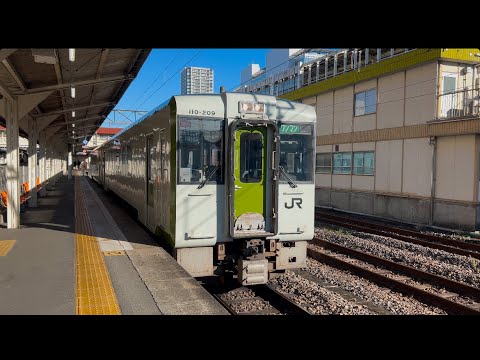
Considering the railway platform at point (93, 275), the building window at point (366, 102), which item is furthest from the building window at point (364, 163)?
the railway platform at point (93, 275)

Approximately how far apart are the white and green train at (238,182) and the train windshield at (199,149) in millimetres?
16

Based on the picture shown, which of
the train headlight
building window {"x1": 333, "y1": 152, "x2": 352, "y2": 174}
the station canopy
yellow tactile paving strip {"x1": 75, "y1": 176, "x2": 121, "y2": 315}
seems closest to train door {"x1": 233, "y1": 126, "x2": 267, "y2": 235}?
the train headlight

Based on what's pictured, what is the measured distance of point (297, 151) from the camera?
692 centimetres

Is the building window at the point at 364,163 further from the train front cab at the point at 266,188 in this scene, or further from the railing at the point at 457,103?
the train front cab at the point at 266,188

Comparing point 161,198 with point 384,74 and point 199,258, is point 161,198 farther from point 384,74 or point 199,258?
point 384,74

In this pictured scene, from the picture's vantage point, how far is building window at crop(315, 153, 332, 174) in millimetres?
21109

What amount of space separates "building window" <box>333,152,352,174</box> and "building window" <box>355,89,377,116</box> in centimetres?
211

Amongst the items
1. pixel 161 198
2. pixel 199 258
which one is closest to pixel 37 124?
pixel 161 198

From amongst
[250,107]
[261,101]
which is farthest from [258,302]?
[261,101]

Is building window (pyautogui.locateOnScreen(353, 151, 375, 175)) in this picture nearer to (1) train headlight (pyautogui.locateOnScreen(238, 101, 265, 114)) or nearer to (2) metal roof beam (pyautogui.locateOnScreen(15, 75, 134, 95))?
(2) metal roof beam (pyautogui.locateOnScreen(15, 75, 134, 95))

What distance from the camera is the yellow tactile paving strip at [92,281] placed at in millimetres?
4598
